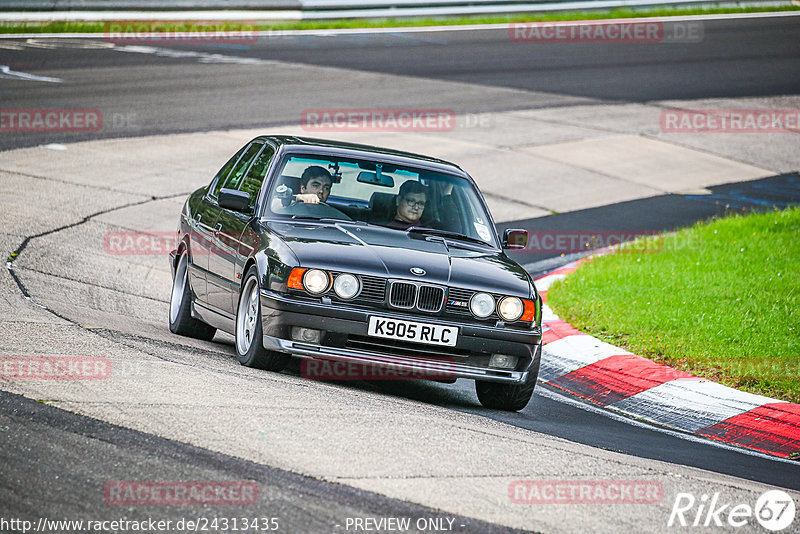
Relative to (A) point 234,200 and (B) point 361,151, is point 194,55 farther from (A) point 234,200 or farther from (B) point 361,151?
(A) point 234,200

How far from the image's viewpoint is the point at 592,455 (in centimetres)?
609

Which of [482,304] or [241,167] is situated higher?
[241,167]

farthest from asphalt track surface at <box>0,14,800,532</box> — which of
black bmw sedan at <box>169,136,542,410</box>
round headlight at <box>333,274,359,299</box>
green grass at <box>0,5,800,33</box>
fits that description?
green grass at <box>0,5,800,33</box>

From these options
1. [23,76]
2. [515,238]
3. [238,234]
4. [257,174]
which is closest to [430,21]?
[23,76]

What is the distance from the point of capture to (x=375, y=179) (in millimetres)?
8367

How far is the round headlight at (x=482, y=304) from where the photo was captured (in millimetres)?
7289

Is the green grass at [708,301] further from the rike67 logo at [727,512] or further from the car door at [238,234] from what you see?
the car door at [238,234]

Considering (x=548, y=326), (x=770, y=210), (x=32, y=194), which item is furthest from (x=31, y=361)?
(x=770, y=210)

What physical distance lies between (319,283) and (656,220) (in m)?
9.40

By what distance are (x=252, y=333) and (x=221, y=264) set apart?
103 centimetres

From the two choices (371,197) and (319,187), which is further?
(371,197)

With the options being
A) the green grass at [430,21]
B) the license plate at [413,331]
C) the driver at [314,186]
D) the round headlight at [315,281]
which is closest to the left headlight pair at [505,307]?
the license plate at [413,331]

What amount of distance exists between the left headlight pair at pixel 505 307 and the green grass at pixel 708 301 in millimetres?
1894

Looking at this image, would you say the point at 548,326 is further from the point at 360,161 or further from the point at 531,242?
the point at 531,242
